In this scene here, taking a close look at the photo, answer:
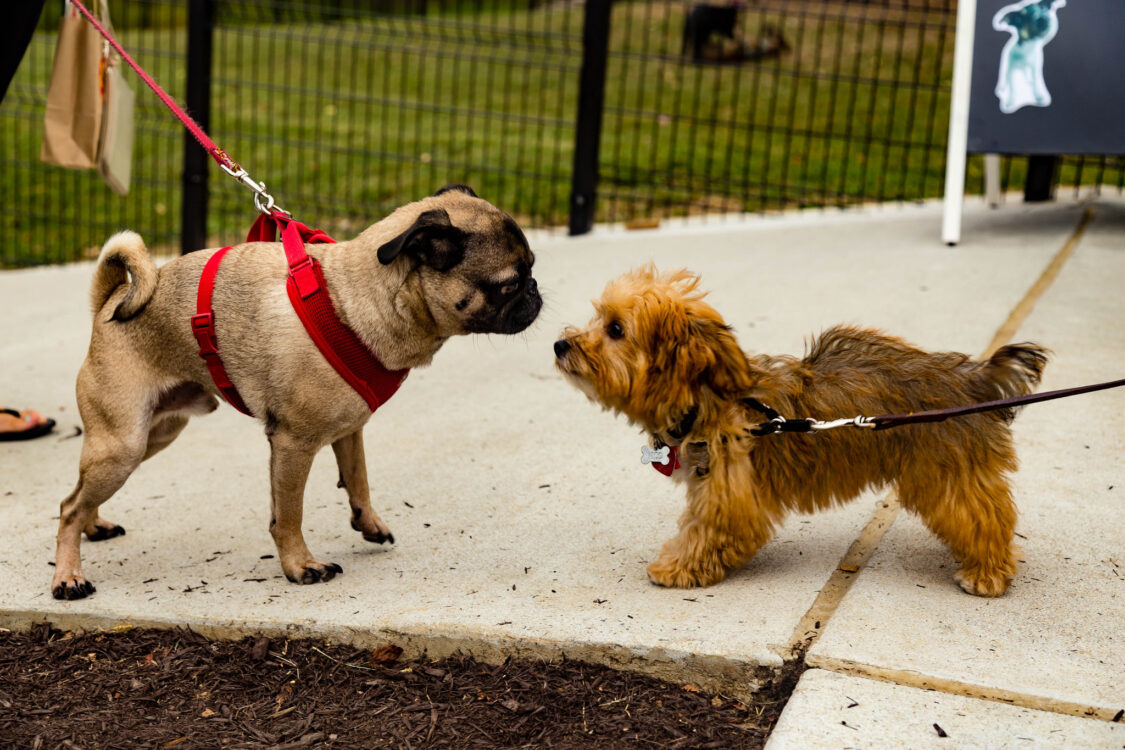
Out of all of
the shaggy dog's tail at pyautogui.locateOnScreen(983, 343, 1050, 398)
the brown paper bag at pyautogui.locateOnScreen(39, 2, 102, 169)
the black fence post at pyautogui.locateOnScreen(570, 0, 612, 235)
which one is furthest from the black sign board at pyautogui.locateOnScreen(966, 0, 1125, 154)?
the brown paper bag at pyautogui.locateOnScreen(39, 2, 102, 169)

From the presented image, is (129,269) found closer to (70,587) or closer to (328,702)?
(70,587)

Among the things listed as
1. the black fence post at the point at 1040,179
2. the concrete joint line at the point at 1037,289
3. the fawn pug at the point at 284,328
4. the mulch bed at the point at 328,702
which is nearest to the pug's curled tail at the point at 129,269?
the fawn pug at the point at 284,328

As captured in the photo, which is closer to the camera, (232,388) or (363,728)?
(363,728)

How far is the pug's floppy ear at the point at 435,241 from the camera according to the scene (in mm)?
3473

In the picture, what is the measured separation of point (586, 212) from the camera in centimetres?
827

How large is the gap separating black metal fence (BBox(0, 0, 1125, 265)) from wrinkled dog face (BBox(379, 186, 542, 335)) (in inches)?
176

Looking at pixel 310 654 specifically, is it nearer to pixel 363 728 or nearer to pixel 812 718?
pixel 363 728

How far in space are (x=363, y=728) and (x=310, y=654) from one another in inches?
16.4

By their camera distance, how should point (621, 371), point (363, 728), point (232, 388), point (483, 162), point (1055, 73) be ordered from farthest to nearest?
point (483, 162)
point (1055, 73)
point (232, 388)
point (621, 371)
point (363, 728)

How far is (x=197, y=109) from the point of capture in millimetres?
8188

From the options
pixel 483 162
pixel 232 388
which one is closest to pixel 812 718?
pixel 232 388

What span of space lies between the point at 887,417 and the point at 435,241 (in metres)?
1.45

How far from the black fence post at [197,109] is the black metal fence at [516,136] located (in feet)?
0.05

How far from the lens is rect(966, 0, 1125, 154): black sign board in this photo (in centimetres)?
643
